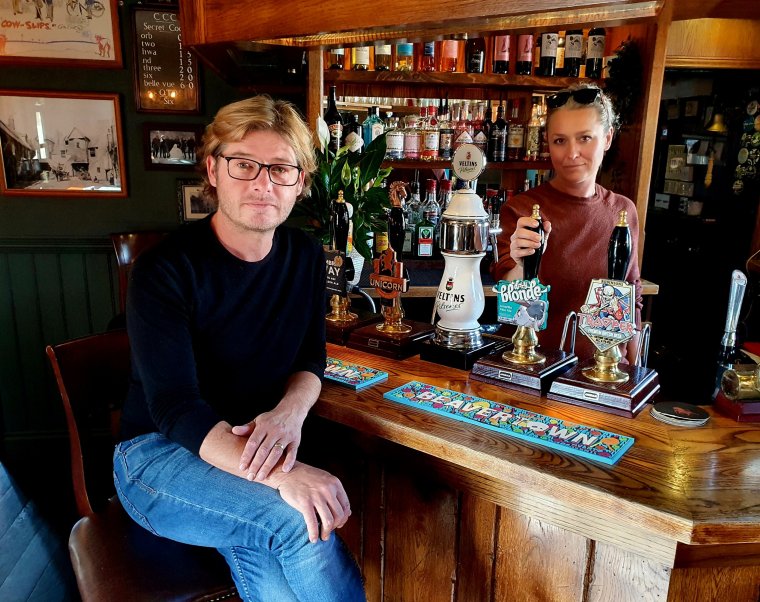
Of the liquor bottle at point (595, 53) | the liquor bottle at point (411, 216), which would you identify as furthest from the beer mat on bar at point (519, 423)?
the liquor bottle at point (595, 53)

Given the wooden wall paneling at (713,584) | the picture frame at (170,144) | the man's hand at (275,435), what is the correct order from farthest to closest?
the picture frame at (170,144) → the man's hand at (275,435) → the wooden wall paneling at (713,584)

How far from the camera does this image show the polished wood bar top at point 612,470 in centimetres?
98

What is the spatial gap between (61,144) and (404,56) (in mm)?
1746

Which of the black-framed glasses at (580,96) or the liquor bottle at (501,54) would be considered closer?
the black-framed glasses at (580,96)

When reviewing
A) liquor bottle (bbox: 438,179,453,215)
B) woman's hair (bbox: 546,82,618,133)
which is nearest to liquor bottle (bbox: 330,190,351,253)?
woman's hair (bbox: 546,82,618,133)

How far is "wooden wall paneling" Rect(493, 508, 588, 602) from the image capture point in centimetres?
122

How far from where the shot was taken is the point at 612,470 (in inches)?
42.7

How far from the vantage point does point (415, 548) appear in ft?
4.94

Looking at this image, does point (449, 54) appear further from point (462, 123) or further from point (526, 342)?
point (526, 342)

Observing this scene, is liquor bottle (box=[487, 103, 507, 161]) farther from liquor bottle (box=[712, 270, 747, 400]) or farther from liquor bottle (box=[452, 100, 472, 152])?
liquor bottle (box=[712, 270, 747, 400])

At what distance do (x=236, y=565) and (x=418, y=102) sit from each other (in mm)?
2832

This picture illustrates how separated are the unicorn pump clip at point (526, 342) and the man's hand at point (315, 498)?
0.48 m

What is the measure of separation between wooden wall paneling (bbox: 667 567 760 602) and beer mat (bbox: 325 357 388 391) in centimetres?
74

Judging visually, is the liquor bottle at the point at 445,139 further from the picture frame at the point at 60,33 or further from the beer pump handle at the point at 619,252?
the beer pump handle at the point at 619,252
